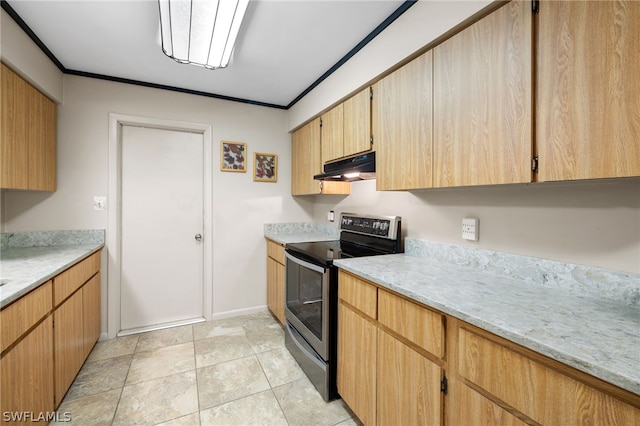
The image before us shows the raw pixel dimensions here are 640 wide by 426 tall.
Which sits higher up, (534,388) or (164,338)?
(534,388)

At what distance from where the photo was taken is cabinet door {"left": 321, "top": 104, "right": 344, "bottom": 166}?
2.29 metres

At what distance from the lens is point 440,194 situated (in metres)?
1.80

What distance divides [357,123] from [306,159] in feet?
3.14

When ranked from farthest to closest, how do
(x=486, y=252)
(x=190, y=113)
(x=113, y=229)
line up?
(x=190, y=113) → (x=113, y=229) → (x=486, y=252)

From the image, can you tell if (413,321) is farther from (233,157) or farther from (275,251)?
(233,157)

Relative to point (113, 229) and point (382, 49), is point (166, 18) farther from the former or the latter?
point (113, 229)

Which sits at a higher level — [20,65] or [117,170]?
[20,65]

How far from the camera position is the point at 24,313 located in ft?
4.09

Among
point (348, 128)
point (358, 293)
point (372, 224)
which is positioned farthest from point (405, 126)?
point (358, 293)

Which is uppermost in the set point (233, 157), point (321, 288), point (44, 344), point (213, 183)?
point (233, 157)

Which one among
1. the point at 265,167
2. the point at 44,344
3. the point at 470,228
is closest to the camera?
the point at 44,344

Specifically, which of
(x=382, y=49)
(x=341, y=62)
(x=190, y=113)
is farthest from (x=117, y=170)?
(x=382, y=49)

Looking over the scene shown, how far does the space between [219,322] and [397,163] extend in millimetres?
2445

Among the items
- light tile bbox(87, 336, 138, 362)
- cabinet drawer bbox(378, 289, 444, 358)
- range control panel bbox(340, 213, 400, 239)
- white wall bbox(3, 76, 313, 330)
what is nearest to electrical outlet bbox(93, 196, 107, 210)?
white wall bbox(3, 76, 313, 330)
